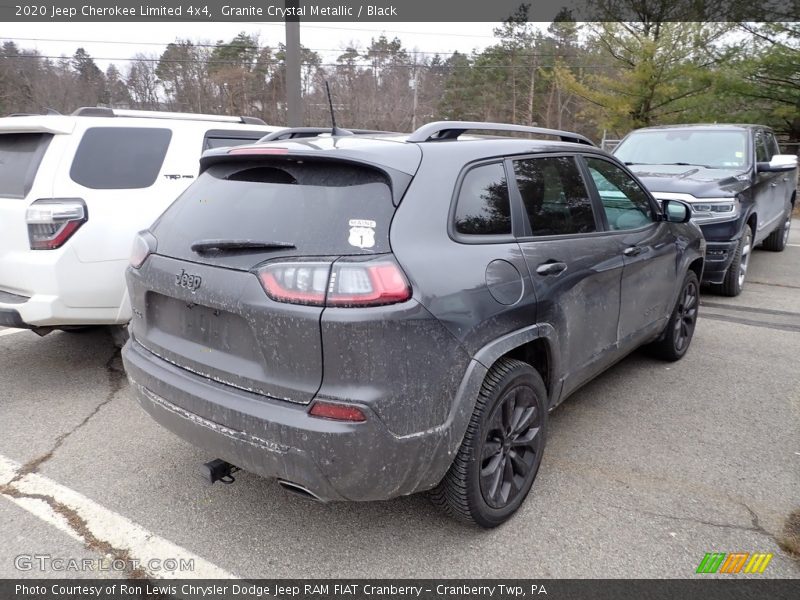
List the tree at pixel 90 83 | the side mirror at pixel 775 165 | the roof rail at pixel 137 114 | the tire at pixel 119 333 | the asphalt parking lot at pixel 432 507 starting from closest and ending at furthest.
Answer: the asphalt parking lot at pixel 432 507, the tire at pixel 119 333, the roof rail at pixel 137 114, the side mirror at pixel 775 165, the tree at pixel 90 83

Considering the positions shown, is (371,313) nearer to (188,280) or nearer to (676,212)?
(188,280)

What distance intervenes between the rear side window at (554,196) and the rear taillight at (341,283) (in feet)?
3.37

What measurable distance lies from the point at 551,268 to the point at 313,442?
1436 mm

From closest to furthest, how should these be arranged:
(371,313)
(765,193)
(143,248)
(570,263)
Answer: (371,313) → (143,248) → (570,263) → (765,193)

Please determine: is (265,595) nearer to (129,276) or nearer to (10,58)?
(129,276)

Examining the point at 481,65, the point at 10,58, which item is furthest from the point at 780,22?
the point at 10,58

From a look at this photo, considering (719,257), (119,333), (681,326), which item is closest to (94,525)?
(119,333)

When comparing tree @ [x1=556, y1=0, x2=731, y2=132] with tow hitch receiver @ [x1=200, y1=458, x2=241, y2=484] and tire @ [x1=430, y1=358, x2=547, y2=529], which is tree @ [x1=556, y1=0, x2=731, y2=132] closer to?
tire @ [x1=430, y1=358, x2=547, y2=529]

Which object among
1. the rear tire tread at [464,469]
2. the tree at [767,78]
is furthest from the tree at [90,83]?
the rear tire tread at [464,469]

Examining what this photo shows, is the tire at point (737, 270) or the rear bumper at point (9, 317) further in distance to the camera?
the tire at point (737, 270)

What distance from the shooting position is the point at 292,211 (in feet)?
7.60

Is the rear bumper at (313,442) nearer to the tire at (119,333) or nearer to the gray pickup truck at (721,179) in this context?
the tire at (119,333)

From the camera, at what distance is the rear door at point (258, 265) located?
210 cm

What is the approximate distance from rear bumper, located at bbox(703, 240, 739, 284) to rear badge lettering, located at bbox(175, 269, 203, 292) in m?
5.83
